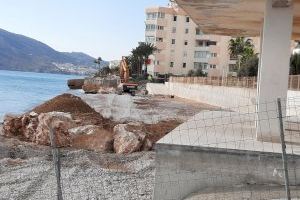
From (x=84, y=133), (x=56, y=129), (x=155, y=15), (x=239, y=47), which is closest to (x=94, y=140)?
(x=84, y=133)

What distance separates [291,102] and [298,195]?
621 inches

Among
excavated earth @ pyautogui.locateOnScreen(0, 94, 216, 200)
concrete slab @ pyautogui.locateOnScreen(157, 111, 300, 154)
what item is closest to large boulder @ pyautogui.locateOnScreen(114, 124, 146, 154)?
excavated earth @ pyautogui.locateOnScreen(0, 94, 216, 200)

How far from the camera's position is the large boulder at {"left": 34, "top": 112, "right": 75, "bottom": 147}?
2070 cm

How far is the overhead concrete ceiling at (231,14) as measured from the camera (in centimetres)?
1397

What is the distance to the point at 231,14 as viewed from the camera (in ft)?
53.4

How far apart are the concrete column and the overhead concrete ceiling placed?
1.02ft

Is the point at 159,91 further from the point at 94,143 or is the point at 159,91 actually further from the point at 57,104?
the point at 94,143

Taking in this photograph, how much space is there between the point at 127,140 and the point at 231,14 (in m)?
5.77

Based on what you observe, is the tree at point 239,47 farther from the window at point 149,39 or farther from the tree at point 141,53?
the window at point 149,39

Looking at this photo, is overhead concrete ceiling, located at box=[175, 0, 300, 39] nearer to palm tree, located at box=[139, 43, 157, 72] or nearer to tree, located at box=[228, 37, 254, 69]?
tree, located at box=[228, 37, 254, 69]

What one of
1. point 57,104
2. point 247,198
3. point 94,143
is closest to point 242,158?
point 247,198

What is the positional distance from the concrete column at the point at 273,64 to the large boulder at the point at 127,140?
6690 mm

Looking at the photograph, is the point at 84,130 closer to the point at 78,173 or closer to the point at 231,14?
the point at 78,173

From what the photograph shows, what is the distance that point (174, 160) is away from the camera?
10.8 m
